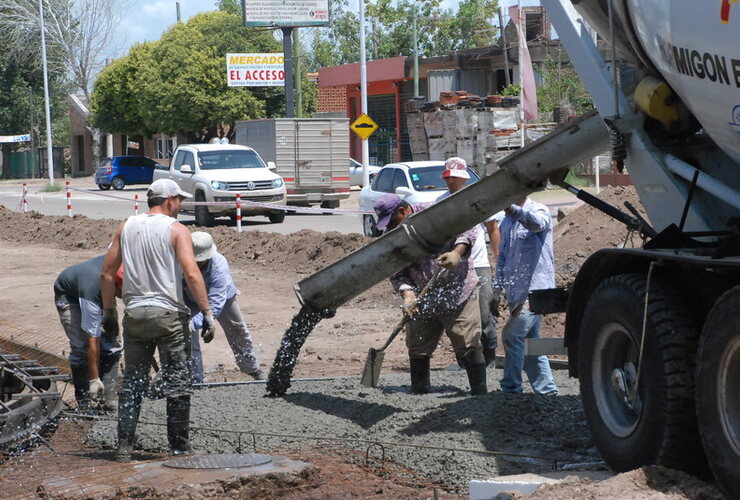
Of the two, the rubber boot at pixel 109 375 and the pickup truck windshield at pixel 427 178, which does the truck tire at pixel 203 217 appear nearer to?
the pickup truck windshield at pixel 427 178

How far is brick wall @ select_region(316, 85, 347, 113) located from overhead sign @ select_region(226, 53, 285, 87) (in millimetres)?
5890

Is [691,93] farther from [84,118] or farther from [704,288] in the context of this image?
[84,118]

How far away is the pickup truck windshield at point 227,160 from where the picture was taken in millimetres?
25766

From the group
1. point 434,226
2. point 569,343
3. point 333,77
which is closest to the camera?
point 569,343

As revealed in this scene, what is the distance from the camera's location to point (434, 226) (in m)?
6.72

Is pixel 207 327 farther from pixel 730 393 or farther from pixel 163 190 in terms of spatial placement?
pixel 730 393

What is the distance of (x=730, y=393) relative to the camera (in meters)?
4.22

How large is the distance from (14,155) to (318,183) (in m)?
44.7

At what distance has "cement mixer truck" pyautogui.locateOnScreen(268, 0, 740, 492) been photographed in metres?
4.28

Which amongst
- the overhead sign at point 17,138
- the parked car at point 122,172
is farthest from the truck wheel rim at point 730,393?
the overhead sign at point 17,138

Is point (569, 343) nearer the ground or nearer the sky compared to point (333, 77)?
nearer the ground

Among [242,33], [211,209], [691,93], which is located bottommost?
[211,209]

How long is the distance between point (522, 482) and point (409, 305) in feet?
9.14

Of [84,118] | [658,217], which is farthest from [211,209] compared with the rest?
[84,118]
